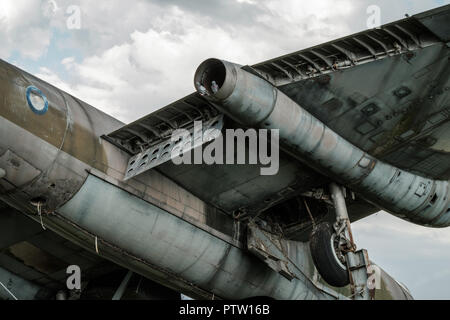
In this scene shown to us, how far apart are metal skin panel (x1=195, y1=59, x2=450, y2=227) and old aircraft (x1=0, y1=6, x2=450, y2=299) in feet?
0.13

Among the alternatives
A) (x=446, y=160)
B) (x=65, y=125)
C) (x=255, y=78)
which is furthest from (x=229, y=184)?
(x=446, y=160)

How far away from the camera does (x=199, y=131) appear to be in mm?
13211

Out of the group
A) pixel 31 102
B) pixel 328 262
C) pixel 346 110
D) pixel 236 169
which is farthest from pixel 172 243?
pixel 346 110

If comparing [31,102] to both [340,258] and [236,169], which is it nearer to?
[236,169]

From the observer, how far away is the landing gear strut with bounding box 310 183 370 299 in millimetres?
13969

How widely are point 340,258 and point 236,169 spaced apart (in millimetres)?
3726

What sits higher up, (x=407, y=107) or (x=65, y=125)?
(x=407, y=107)

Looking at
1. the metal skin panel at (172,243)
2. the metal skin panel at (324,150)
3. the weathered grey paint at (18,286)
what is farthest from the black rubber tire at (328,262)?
the weathered grey paint at (18,286)

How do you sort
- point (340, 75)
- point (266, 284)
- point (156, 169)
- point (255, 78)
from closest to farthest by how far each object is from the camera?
point (255, 78), point (340, 75), point (156, 169), point (266, 284)

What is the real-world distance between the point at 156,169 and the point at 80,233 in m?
2.76

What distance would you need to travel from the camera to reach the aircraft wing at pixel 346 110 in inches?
528

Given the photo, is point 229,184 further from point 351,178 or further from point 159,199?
point 351,178

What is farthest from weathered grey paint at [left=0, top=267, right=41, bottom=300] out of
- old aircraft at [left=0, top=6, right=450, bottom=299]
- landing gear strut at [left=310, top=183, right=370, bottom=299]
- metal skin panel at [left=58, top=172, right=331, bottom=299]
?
landing gear strut at [left=310, top=183, right=370, bottom=299]

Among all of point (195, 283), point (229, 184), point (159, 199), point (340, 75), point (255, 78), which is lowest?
point (195, 283)
